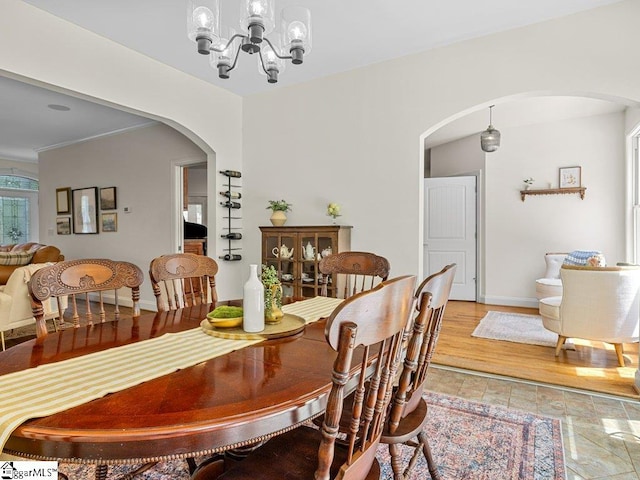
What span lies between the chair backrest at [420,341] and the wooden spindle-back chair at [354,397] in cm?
14

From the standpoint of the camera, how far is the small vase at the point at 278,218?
13.4ft

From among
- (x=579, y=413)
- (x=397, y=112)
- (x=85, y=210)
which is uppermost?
(x=397, y=112)

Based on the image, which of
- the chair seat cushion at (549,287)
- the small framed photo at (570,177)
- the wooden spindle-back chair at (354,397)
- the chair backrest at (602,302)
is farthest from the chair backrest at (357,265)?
the small framed photo at (570,177)

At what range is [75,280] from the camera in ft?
5.34

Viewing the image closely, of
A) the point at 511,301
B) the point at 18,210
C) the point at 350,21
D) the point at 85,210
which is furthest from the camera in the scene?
the point at 18,210

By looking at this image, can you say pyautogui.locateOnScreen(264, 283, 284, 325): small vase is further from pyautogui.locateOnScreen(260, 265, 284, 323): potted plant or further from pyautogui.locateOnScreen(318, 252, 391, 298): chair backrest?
pyautogui.locateOnScreen(318, 252, 391, 298): chair backrest

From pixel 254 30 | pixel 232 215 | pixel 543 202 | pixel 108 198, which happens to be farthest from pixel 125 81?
pixel 543 202

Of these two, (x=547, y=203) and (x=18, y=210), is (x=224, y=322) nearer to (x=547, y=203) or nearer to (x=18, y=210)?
(x=547, y=203)

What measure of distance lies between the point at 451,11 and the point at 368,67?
3.45 feet

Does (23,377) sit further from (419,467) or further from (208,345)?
(419,467)

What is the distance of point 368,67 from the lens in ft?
12.3

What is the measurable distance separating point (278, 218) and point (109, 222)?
3537 mm

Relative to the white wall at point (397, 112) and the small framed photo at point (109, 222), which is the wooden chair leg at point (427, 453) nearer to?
the white wall at point (397, 112)

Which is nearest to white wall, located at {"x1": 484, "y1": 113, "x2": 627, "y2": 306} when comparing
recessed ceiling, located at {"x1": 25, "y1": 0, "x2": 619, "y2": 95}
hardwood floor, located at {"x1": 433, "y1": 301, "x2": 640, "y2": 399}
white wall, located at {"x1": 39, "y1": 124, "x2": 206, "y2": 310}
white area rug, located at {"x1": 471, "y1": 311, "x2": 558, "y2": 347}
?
white area rug, located at {"x1": 471, "y1": 311, "x2": 558, "y2": 347}
